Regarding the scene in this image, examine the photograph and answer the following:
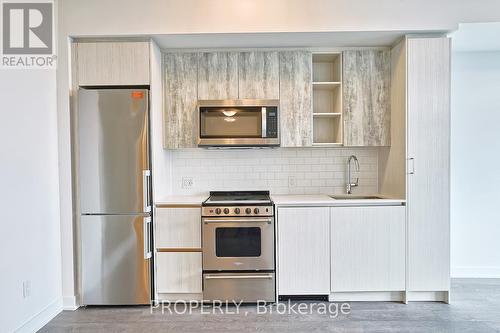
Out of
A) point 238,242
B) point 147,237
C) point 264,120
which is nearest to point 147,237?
point 147,237

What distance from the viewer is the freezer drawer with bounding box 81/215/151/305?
289 centimetres

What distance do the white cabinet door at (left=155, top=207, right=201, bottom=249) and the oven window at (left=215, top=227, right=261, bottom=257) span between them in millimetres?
194

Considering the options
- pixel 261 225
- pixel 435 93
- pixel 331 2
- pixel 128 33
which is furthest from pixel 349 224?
pixel 128 33

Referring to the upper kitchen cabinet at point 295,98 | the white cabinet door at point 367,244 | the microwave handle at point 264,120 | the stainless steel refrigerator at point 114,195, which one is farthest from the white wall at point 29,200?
the white cabinet door at point 367,244

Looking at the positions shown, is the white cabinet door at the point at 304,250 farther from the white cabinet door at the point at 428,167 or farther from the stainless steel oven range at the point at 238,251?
the white cabinet door at the point at 428,167

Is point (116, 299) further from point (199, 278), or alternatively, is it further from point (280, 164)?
point (280, 164)

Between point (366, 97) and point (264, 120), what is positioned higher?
point (366, 97)

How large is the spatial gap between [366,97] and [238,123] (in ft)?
4.31

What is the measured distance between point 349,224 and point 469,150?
1.75m

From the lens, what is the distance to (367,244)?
2945 millimetres

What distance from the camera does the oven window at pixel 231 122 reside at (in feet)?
10.5

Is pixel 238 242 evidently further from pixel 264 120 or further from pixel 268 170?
pixel 264 120

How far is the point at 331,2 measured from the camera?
2.85 m

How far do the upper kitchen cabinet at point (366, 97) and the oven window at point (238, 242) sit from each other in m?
1.31
